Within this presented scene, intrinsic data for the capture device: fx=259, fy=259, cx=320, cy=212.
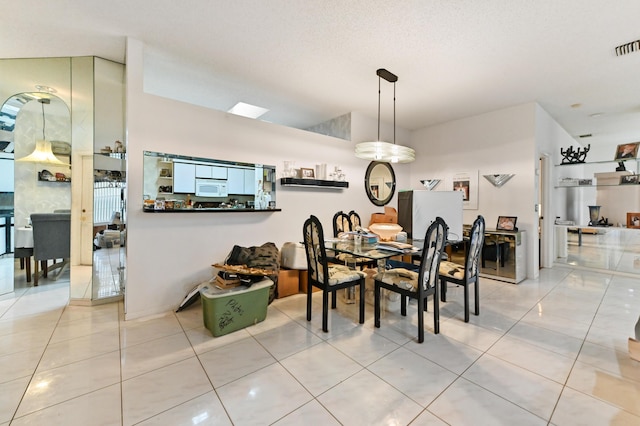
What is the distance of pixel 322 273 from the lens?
99.3 inches

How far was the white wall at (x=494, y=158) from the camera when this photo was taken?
164 inches

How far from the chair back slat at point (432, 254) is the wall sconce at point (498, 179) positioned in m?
2.97

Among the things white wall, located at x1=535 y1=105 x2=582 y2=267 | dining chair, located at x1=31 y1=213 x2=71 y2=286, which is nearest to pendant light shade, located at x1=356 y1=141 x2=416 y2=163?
white wall, located at x1=535 y1=105 x2=582 y2=267

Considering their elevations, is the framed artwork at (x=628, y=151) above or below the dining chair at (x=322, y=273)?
above

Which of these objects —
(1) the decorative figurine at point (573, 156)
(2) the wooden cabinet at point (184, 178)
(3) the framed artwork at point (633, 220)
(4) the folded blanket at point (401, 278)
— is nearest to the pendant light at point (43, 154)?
(2) the wooden cabinet at point (184, 178)

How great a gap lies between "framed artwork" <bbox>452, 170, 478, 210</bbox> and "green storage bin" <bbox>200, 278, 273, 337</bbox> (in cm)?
403

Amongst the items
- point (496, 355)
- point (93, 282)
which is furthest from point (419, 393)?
point (93, 282)

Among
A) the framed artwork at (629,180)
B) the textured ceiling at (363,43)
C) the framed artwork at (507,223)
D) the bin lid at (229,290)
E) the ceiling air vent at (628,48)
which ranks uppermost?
the textured ceiling at (363,43)

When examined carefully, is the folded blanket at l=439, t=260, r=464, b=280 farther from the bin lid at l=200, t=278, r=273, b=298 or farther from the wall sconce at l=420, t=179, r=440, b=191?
the wall sconce at l=420, t=179, r=440, b=191

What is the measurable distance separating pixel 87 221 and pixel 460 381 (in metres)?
4.37

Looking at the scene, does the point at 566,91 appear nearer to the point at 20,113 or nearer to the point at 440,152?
the point at 440,152

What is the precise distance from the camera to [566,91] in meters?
3.70

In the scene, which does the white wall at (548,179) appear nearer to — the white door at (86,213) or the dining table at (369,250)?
the dining table at (369,250)

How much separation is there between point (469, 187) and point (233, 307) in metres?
4.58
